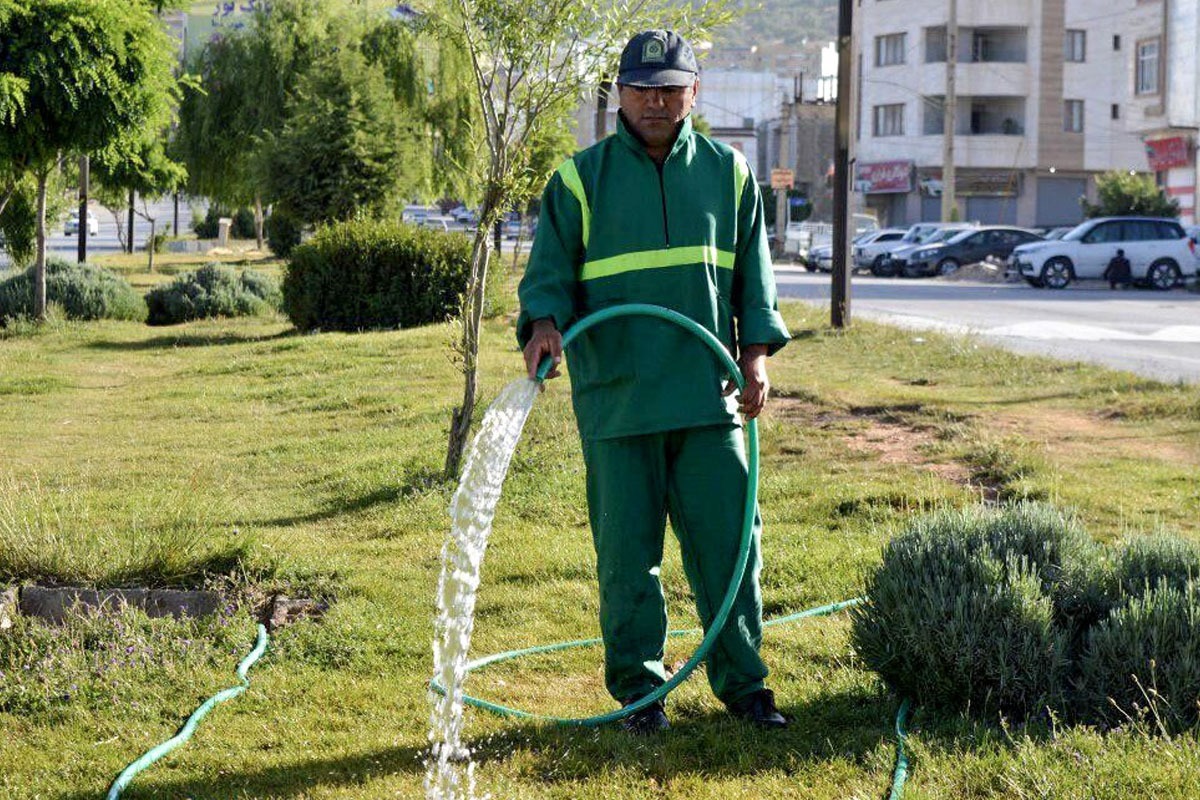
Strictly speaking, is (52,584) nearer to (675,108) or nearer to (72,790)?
(72,790)

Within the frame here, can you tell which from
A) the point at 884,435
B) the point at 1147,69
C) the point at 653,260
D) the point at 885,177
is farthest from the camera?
the point at 885,177

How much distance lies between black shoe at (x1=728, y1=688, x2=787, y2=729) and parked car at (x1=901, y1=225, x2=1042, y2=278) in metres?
36.2

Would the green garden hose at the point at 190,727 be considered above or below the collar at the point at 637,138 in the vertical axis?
below

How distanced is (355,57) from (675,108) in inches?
962

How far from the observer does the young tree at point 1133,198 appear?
39062mm

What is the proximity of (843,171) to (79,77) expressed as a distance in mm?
8324

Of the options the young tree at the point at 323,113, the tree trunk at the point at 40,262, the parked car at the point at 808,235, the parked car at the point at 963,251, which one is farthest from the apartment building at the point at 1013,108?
the tree trunk at the point at 40,262

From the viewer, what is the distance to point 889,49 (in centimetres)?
7031

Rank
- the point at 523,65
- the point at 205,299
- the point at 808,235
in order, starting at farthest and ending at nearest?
1. the point at 808,235
2. the point at 205,299
3. the point at 523,65

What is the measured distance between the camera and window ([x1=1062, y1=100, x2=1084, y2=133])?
223 feet

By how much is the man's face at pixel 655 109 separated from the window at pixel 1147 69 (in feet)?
144

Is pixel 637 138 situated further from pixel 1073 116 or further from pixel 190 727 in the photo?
pixel 1073 116

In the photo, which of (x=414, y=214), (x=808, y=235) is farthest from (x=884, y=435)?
(x=414, y=214)

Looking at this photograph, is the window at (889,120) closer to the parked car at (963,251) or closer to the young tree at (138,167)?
the parked car at (963,251)
